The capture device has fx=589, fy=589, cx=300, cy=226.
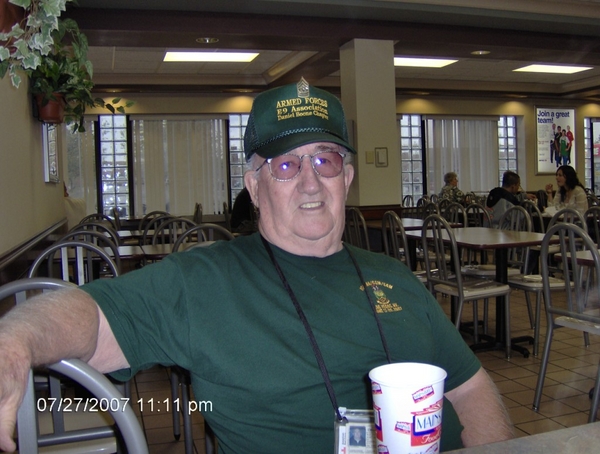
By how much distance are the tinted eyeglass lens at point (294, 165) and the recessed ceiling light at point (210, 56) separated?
7.23 meters

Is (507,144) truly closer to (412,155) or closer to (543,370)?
(412,155)

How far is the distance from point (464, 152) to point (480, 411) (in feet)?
36.2

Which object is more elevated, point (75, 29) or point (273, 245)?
point (75, 29)

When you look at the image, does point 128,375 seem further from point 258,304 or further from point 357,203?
point 357,203

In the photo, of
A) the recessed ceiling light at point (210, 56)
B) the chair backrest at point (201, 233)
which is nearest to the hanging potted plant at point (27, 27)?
the chair backrest at point (201, 233)

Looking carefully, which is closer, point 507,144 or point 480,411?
point 480,411

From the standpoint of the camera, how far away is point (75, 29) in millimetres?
1955

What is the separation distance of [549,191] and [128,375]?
10712 millimetres

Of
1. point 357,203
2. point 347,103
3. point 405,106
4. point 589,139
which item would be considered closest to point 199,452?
point 357,203

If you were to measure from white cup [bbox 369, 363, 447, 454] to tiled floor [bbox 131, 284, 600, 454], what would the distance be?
2.07 m

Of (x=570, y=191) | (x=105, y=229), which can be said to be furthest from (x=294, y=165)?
(x=570, y=191)

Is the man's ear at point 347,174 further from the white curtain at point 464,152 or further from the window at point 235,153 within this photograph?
the white curtain at point 464,152

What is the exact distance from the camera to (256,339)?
1042 mm

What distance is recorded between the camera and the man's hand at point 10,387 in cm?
65
